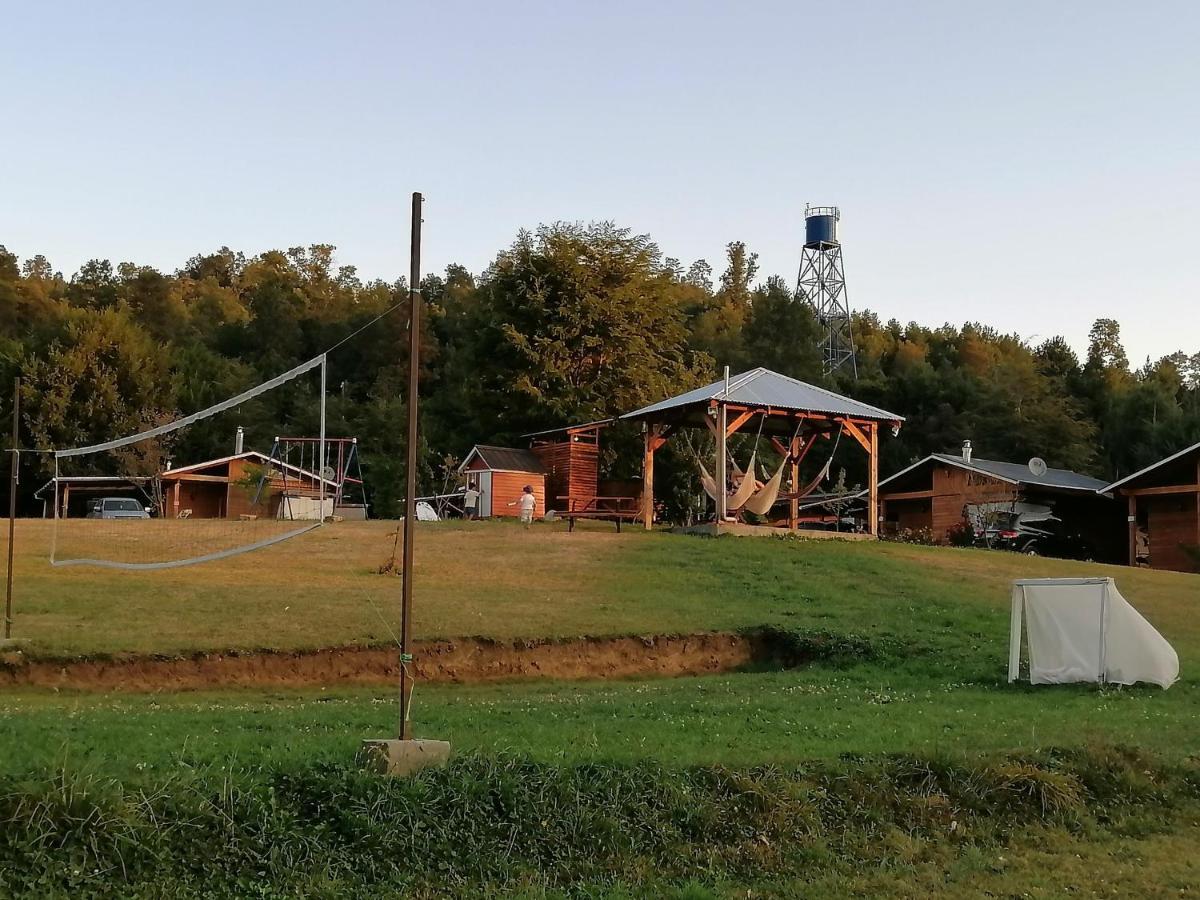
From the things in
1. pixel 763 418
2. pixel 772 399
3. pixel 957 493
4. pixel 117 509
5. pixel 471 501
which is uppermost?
pixel 772 399

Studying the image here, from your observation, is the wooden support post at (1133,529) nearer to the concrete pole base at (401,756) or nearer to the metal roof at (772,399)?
the metal roof at (772,399)

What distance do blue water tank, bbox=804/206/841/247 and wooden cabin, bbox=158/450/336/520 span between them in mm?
37787

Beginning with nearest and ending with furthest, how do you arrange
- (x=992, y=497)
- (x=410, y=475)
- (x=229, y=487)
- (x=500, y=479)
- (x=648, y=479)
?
(x=410, y=475) < (x=648, y=479) < (x=500, y=479) < (x=992, y=497) < (x=229, y=487)

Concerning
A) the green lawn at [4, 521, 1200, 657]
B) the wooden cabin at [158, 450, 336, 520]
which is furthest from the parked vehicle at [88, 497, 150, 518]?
the green lawn at [4, 521, 1200, 657]

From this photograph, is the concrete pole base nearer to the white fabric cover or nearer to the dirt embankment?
the dirt embankment

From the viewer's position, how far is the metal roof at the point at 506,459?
45359 mm

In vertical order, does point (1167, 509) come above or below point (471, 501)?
above

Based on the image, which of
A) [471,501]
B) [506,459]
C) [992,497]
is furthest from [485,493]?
[992,497]

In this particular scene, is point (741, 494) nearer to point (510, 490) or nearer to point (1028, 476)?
point (510, 490)

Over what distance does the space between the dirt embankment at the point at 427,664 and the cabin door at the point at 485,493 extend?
25.5 metres

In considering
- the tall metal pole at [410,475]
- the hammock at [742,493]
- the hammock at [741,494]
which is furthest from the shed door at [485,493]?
the tall metal pole at [410,475]

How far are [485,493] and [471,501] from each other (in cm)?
60

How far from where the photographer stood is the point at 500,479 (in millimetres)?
45188

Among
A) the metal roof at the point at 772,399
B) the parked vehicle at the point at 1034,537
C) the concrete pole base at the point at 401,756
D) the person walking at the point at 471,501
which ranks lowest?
the concrete pole base at the point at 401,756
